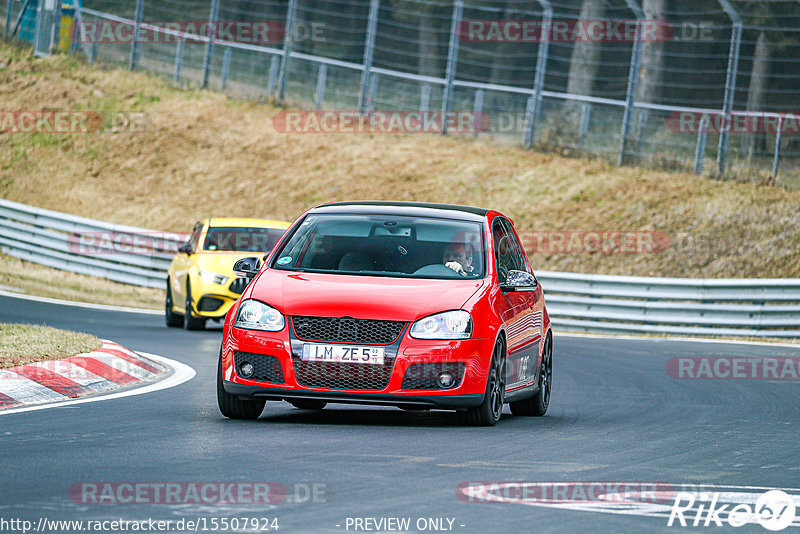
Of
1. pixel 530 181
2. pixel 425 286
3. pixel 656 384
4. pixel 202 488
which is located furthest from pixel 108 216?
pixel 202 488

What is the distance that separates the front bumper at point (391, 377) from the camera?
30.6ft

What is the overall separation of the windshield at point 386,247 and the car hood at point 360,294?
0.22 m

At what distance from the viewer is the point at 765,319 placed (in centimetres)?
2273

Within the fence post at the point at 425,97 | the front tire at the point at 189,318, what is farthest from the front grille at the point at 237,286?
the fence post at the point at 425,97

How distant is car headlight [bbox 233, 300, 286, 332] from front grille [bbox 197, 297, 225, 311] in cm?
983

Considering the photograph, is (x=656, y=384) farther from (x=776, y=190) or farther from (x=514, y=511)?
(x=776, y=190)

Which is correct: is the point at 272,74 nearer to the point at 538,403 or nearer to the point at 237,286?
the point at 237,286

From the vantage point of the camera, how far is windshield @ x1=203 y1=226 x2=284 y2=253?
2044cm

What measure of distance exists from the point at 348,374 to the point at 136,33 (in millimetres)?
31607

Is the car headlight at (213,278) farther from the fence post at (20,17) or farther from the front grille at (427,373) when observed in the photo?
the fence post at (20,17)

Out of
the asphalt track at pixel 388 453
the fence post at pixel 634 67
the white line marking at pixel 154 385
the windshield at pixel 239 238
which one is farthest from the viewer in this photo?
the fence post at pixel 634 67
